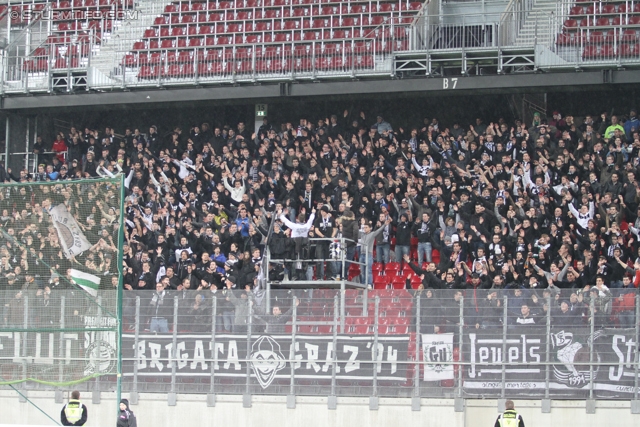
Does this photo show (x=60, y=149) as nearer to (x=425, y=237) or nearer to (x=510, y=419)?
(x=425, y=237)

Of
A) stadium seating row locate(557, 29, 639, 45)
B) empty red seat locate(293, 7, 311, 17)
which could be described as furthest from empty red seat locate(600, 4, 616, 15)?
→ empty red seat locate(293, 7, 311, 17)

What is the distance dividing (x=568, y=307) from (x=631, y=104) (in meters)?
10.7

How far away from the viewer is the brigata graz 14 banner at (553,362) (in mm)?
17781

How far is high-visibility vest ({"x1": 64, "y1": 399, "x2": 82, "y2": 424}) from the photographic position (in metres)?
16.2

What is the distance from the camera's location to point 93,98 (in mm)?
28391

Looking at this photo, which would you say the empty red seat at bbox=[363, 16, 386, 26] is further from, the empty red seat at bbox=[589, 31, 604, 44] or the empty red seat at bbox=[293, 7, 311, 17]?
the empty red seat at bbox=[589, 31, 604, 44]

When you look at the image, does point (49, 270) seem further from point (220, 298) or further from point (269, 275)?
point (269, 275)

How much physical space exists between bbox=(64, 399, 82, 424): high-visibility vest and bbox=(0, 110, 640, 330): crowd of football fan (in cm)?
219

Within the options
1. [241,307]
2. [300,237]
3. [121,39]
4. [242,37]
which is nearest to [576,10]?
[242,37]

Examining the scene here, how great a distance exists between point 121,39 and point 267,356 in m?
13.0

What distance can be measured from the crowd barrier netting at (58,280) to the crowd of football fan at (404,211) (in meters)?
0.13

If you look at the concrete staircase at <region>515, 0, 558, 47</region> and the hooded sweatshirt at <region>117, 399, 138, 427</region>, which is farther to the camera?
the concrete staircase at <region>515, 0, 558, 47</region>

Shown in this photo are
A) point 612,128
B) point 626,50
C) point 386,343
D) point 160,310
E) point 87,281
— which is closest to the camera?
point 87,281

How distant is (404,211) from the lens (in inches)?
873
